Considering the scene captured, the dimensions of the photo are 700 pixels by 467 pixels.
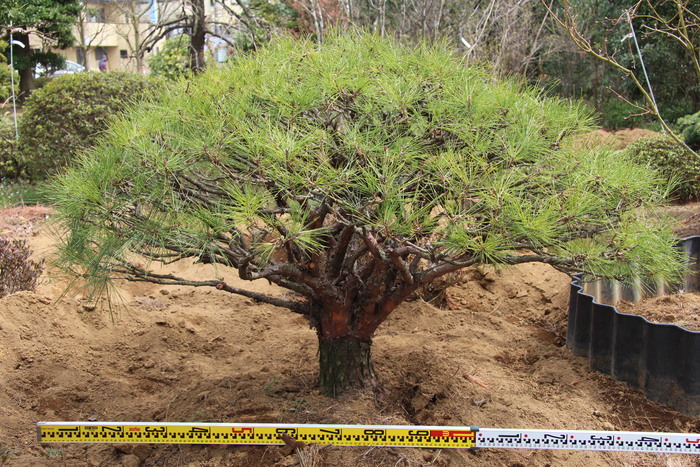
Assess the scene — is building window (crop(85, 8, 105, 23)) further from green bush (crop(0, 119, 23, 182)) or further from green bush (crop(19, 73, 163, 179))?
green bush (crop(19, 73, 163, 179))

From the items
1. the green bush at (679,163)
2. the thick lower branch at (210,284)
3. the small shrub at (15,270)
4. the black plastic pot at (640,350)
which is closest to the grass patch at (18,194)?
the small shrub at (15,270)

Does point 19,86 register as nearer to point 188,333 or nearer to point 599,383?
point 188,333

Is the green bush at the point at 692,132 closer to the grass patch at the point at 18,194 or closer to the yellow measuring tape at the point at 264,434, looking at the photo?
the yellow measuring tape at the point at 264,434

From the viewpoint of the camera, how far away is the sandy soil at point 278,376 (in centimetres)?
276

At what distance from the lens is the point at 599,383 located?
3.34 m

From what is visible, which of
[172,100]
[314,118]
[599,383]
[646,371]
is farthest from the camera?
[599,383]

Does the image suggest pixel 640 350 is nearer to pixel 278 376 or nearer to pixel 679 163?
pixel 278 376

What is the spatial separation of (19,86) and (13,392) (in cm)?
1512

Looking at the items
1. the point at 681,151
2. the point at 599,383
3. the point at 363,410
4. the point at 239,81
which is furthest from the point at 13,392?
the point at 681,151

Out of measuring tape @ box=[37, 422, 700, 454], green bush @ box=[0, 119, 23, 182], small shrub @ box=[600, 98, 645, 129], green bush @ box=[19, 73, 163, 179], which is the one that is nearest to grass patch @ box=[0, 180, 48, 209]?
green bush @ box=[0, 119, 23, 182]

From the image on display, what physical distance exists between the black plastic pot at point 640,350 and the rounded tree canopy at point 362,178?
639 millimetres

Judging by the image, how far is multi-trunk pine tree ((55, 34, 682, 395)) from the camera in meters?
2.19

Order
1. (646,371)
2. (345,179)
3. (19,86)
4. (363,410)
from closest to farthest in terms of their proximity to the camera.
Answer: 1. (345,179)
2. (363,410)
3. (646,371)
4. (19,86)

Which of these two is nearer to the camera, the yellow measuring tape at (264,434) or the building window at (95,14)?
the yellow measuring tape at (264,434)
